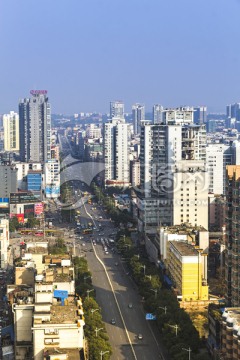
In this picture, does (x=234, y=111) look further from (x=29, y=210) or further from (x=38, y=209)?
(x=29, y=210)

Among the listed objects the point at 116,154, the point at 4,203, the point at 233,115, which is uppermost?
the point at 233,115

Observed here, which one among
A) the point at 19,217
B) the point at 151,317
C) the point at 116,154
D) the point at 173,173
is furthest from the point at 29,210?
the point at 151,317

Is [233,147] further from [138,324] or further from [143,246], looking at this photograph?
[138,324]

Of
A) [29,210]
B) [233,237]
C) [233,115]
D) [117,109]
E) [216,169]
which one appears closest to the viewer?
[233,237]

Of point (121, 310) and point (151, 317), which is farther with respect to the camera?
Answer: point (121, 310)

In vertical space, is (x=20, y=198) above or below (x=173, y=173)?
below

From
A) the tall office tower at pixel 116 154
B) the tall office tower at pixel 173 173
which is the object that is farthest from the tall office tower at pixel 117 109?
the tall office tower at pixel 173 173

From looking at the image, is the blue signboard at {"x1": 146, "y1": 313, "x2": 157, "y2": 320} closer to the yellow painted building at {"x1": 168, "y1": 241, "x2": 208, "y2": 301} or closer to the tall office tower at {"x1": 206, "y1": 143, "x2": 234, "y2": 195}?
the yellow painted building at {"x1": 168, "y1": 241, "x2": 208, "y2": 301}

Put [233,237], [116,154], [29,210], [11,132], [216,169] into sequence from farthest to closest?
[11,132]
[116,154]
[216,169]
[29,210]
[233,237]
